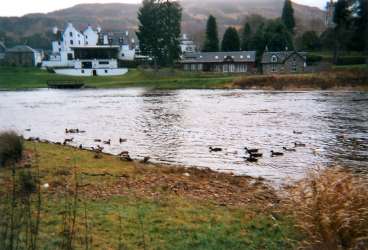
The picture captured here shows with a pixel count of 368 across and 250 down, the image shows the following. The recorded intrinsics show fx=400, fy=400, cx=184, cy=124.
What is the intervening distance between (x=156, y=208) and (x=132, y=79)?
7888 cm

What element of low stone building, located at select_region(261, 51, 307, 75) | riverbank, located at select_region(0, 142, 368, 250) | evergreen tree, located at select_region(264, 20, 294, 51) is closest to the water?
riverbank, located at select_region(0, 142, 368, 250)

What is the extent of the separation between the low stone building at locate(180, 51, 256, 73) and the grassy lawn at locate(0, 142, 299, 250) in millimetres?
80418

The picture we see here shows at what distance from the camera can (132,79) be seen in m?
88.1

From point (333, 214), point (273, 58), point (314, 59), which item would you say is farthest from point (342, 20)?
point (333, 214)

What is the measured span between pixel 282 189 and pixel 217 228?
5.48m

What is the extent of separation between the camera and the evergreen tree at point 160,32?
319 feet

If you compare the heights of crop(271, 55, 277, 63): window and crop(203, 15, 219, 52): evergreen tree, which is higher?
crop(203, 15, 219, 52): evergreen tree

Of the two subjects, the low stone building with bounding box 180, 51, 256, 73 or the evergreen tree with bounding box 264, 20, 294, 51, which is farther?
the evergreen tree with bounding box 264, 20, 294, 51

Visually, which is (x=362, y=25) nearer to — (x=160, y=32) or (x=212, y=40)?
(x=212, y=40)

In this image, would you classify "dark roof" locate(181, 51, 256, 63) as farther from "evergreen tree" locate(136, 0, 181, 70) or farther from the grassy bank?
the grassy bank

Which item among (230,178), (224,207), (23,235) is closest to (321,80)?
(230,178)

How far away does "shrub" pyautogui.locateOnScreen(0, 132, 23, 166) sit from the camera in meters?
15.7

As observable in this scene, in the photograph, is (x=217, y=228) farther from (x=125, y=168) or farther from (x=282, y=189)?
(x=125, y=168)

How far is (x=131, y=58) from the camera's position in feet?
386
